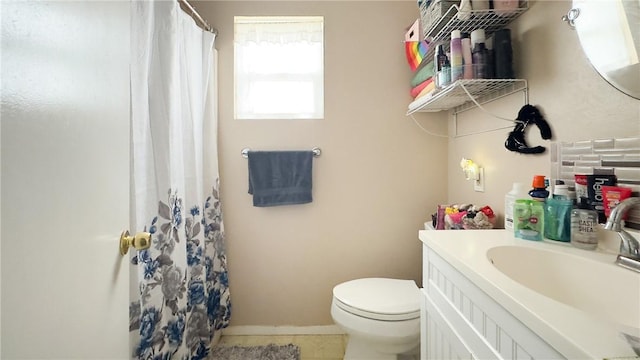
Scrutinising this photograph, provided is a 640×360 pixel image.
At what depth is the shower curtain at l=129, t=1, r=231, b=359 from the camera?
1.04 m

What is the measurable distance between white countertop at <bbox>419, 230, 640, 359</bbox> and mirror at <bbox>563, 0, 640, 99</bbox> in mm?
455

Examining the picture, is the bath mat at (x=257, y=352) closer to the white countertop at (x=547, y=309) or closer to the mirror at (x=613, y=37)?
the white countertop at (x=547, y=309)

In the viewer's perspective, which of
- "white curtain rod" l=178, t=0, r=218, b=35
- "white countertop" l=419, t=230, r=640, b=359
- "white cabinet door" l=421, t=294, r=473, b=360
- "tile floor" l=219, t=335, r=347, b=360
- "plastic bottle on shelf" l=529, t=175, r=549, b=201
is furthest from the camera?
"tile floor" l=219, t=335, r=347, b=360

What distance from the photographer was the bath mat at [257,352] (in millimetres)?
1536

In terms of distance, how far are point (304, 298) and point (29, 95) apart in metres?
1.61

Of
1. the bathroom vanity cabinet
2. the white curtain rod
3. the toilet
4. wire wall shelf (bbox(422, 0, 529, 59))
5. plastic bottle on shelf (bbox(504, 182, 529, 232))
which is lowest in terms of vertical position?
the toilet

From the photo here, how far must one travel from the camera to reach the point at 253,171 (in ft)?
5.44

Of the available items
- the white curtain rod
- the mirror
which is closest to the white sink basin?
the mirror

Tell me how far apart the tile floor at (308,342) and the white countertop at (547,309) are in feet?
3.66

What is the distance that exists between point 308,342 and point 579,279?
142 centimetres

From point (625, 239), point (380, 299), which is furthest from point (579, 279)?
point (380, 299)

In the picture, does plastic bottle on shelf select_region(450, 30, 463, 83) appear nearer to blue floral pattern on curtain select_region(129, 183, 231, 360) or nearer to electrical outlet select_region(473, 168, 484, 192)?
electrical outlet select_region(473, 168, 484, 192)

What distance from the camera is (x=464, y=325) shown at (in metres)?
0.68

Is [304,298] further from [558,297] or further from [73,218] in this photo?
[73,218]
